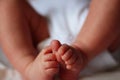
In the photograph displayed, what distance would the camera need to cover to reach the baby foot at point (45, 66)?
2.08 feet

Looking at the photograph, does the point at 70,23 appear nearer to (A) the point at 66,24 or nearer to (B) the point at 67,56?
(A) the point at 66,24

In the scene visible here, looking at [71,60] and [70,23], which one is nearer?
[71,60]

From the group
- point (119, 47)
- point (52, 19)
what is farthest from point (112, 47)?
point (52, 19)

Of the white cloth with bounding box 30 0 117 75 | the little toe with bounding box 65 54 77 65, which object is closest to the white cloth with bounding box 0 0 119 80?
the white cloth with bounding box 30 0 117 75

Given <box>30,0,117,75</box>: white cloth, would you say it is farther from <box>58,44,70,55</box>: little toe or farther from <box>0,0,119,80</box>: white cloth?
<box>58,44,70,55</box>: little toe

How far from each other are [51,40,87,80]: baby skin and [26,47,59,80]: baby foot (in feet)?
0.04

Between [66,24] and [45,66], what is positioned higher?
[66,24]

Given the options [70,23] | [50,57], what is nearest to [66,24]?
[70,23]

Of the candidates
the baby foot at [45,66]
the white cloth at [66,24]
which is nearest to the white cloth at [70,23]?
the white cloth at [66,24]

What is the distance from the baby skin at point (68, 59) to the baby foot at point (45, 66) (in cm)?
1

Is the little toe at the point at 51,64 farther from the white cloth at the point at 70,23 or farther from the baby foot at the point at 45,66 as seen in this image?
the white cloth at the point at 70,23

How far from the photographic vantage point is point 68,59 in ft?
2.03

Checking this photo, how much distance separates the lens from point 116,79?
0.70 metres

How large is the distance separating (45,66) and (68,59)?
5 centimetres
